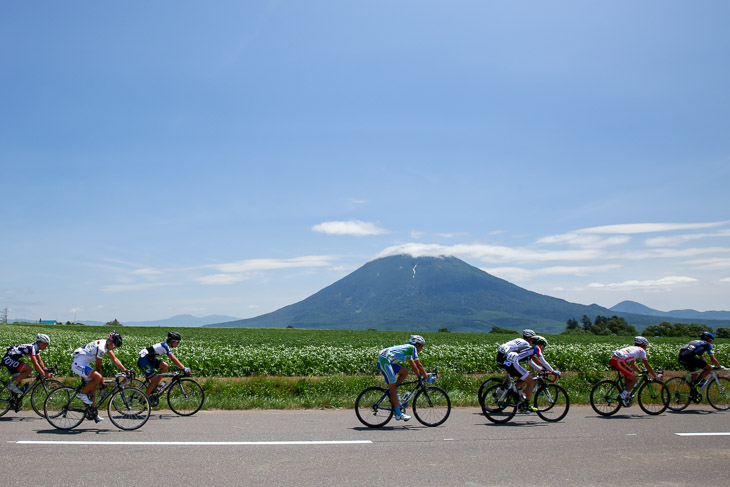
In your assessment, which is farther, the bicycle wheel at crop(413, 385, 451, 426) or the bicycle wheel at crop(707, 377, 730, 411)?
the bicycle wheel at crop(707, 377, 730, 411)

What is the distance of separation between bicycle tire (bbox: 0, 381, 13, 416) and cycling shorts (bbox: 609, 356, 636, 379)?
1414 cm

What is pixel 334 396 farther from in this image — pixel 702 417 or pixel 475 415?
pixel 702 417

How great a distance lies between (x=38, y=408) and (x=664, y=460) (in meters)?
12.9

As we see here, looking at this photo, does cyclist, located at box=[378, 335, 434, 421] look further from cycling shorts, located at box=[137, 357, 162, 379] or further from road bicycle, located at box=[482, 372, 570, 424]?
cycling shorts, located at box=[137, 357, 162, 379]

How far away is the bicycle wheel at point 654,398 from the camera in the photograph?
12.6m

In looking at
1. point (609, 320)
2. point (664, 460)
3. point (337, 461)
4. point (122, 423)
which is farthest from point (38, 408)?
point (609, 320)

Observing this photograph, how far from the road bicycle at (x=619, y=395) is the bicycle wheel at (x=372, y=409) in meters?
5.33

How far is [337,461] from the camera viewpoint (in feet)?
25.7

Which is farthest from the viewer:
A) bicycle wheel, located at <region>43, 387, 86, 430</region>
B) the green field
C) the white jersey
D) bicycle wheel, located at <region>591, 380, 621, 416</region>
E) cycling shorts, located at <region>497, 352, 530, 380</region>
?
the green field

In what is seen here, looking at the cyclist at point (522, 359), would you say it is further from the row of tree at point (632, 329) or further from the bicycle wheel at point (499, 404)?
the row of tree at point (632, 329)

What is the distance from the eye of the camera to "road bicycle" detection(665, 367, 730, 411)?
1320 cm

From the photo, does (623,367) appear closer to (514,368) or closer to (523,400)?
(523,400)

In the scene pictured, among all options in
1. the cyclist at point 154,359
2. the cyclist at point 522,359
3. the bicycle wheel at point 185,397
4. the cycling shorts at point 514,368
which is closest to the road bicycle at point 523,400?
the cyclist at point 522,359

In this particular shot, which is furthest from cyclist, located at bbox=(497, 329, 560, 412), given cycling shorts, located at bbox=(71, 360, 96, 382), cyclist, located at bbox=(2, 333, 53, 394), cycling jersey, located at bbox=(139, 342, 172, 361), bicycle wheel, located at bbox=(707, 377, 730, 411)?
cyclist, located at bbox=(2, 333, 53, 394)
